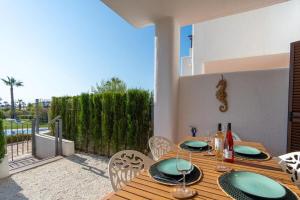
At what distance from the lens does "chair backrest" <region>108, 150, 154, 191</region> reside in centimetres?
140

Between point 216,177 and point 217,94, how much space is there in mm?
2306

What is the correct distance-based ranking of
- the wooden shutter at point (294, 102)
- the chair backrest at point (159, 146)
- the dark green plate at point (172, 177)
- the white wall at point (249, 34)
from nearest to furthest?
the dark green plate at point (172, 177), the chair backrest at point (159, 146), the wooden shutter at point (294, 102), the white wall at point (249, 34)

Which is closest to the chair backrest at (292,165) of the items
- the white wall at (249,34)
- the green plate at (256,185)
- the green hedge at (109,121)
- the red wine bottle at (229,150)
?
the red wine bottle at (229,150)

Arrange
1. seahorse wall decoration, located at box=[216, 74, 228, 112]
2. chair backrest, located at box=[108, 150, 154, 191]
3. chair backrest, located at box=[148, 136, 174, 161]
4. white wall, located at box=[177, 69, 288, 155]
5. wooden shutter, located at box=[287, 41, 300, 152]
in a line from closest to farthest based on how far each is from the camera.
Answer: chair backrest, located at box=[108, 150, 154, 191], chair backrest, located at box=[148, 136, 174, 161], wooden shutter, located at box=[287, 41, 300, 152], white wall, located at box=[177, 69, 288, 155], seahorse wall decoration, located at box=[216, 74, 228, 112]

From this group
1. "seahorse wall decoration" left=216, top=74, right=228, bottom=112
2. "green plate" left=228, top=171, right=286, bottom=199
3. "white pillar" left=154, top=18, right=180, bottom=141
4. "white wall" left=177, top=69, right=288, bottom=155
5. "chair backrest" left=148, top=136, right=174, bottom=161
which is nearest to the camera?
"green plate" left=228, top=171, right=286, bottom=199

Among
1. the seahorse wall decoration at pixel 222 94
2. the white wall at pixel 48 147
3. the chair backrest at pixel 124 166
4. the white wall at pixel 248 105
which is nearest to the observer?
the chair backrest at pixel 124 166

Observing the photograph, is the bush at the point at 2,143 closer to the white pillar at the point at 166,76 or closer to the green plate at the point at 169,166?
the white pillar at the point at 166,76

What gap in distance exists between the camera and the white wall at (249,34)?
4871mm

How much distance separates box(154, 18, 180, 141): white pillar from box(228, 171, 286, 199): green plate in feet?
7.34

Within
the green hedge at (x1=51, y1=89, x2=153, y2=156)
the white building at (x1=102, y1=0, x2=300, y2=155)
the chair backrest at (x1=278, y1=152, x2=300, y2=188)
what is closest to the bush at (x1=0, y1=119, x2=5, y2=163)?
the green hedge at (x1=51, y1=89, x2=153, y2=156)

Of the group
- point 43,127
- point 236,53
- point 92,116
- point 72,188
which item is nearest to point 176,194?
point 72,188

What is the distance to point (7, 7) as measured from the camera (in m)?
4.43

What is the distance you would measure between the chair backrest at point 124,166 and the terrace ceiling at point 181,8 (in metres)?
2.48

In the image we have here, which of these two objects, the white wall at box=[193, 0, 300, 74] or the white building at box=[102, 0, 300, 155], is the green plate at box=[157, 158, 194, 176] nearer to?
the white building at box=[102, 0, 300, 155]
